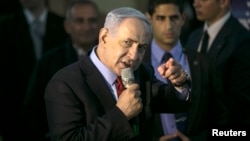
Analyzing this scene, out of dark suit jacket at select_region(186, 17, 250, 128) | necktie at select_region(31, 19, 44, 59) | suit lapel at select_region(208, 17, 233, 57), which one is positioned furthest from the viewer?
necktie at select_region(31, 19, 44, 59)

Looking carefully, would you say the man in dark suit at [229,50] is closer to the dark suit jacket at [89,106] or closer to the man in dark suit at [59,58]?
the man in dark suit at [59,58]

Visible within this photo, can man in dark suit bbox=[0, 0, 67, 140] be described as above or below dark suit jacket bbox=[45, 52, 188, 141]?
below

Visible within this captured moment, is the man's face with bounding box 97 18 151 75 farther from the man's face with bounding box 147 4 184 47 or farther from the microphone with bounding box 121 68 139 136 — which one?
Answer: the man's face with bounding box 147 4 184 47

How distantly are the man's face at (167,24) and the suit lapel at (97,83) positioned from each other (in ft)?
5.26

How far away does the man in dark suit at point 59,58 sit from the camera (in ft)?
19.2

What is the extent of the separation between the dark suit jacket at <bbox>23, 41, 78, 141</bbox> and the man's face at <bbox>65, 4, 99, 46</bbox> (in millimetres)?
108

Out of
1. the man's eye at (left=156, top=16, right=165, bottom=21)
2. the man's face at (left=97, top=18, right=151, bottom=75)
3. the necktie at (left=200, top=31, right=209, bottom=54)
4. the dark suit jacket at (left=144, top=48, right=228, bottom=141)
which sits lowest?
the dark suit jacket at (left=144, top=48, right=228, bottom=141)

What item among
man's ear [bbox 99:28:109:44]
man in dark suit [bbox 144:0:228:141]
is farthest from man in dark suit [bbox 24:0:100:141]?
man's ear [bbox 99:28:109:44]

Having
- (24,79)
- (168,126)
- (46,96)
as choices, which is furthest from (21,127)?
(46,96)

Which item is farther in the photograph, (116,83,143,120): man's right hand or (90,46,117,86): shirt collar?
(90,46,117,86): shirt collar

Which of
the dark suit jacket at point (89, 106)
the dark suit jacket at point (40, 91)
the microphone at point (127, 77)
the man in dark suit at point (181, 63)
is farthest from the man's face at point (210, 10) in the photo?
the microphone at point (127, 77)

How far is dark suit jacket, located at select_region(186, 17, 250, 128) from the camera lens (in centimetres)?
539

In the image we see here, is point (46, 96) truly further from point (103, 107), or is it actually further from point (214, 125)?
point (214, 125)

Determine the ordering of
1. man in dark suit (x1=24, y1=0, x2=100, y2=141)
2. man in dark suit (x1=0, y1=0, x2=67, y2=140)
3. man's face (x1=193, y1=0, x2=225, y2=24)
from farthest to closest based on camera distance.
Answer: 1. man in dark suit (x1=0, y1=0, x2=67, y2=140)
2. man's face (x1=193, y1=0, x2=225, y2=24)
3. man in dark suit (x1=24, y1=0, x2=100, y2=141)
